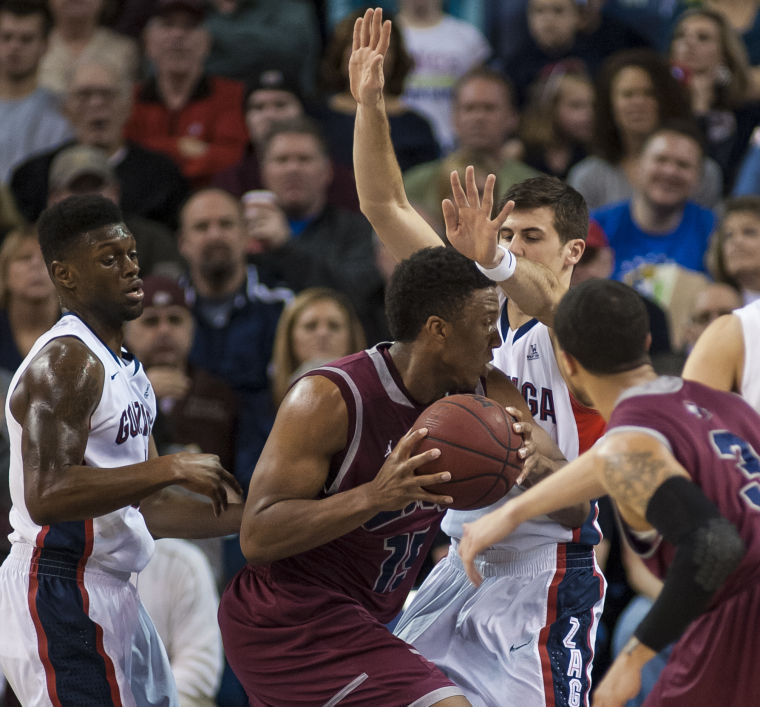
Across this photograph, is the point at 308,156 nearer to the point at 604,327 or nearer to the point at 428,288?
the point at 428,288

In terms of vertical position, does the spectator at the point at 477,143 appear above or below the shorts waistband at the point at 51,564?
above

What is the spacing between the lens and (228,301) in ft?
25.9

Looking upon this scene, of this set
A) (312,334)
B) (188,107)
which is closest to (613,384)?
(312,334)

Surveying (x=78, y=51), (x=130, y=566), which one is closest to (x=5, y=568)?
(x=130, y=566)

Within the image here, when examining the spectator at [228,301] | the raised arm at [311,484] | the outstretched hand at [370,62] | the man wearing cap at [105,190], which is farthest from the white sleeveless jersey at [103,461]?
the man wearing cap at [105,190]

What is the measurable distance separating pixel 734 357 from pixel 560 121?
5465 mm

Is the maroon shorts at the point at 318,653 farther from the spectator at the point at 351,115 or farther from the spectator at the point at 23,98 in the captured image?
the spectator at the point at 23,98

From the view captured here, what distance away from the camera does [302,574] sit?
4.30 metres

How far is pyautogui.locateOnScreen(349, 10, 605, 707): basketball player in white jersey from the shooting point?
177 inches

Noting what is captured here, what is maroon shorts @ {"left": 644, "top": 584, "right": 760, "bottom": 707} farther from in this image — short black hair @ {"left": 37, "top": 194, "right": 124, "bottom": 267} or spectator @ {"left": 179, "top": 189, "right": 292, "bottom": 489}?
spectator @ {"left": 179, "top": 189, "right": 292, "bottom": 489}

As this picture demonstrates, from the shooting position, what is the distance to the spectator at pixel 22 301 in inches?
302

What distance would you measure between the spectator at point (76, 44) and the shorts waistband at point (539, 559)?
19.9 feet

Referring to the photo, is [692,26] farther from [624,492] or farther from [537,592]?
[624,492]

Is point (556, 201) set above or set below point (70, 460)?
above
